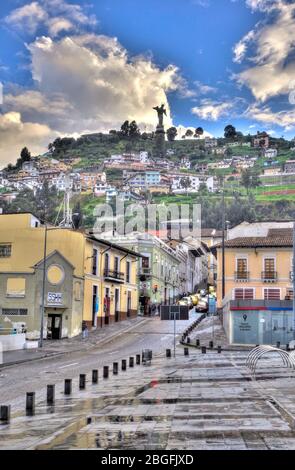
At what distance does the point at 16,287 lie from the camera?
151 ft

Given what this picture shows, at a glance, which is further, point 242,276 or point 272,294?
point 242,276

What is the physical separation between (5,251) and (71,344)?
11101 mm

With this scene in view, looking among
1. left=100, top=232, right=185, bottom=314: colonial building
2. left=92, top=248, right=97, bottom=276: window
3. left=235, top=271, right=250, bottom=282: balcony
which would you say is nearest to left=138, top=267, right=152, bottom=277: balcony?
left=100, top=232, right=185, bottom=314: colonial building

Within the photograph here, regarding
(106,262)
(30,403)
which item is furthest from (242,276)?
(30,403)

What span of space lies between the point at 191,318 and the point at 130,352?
23.2 m

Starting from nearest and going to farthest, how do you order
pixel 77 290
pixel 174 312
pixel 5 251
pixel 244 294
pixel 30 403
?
pixel 30 403 < pixel 174 312 < pixel 77 290 < pixel 5 251 < pixel 244 294

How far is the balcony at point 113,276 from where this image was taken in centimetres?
5432

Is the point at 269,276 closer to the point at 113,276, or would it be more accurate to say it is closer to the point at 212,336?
the point at 212,336

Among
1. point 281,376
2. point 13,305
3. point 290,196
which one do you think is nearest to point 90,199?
point 290,196

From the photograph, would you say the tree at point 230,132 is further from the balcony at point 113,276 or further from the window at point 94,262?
the window at point 94,262

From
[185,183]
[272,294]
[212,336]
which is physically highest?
[185,183]

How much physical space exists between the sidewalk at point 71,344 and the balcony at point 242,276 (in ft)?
34.4

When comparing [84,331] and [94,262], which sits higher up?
[94,262]
